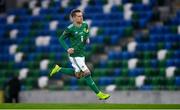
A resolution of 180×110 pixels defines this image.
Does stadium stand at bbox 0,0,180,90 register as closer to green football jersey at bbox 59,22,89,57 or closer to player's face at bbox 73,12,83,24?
green football jersey at bbox 59,22,89,57

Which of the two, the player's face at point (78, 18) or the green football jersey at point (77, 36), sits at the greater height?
the player's face at point (78, 18)

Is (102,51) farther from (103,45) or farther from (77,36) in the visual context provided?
(77,36)

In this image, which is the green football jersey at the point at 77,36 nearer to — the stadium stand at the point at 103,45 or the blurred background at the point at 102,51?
the blurred background at the point at 102,51

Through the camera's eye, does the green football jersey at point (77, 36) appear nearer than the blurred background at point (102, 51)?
Yes

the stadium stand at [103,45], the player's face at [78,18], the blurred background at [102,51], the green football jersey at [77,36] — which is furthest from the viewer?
the stadium stand at [103,45]

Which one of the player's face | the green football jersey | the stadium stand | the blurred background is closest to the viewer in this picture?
the player's face

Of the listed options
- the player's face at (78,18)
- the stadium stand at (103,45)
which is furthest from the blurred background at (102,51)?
the player's face at (78,18)

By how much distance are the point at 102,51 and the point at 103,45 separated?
0.20 meters

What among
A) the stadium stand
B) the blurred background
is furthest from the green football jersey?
the stadium stand

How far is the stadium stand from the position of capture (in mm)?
18234

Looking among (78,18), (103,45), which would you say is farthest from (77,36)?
(103,45)

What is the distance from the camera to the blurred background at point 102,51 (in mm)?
17812

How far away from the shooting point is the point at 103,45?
66.5 feet

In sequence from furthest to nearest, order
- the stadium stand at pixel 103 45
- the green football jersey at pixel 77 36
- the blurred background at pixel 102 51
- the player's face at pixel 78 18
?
the stadium stand at pixel 103 45, the blurred background at pixel 102 51, the green football jersey at pixel 77 36, the player's face at pixel 78 18
